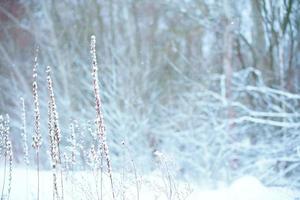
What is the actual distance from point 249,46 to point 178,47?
2163 mm

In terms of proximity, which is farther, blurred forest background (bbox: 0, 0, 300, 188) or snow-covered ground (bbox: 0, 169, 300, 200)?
blurred forest background (bbox: 0, 0, 300, 188)

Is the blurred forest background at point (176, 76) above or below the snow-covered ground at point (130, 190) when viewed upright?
above

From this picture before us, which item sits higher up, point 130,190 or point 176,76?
point 176,76

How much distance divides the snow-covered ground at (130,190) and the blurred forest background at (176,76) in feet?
3.66

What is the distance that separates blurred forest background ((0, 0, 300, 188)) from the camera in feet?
32.6

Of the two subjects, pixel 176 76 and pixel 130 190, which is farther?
pixel 176 76

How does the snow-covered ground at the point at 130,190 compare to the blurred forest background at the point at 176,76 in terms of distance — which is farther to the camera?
the blurred forest background at the point at 176,76

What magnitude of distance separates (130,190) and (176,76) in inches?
274

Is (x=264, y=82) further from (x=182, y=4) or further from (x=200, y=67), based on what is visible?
(x=182, y=4)

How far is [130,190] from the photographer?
5148 millimetres

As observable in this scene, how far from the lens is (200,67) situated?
38.2ft

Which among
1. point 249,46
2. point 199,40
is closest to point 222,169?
point 249,46

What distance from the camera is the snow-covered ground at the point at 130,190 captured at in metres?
5.02

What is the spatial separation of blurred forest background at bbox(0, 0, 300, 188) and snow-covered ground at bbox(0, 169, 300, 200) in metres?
1.11
